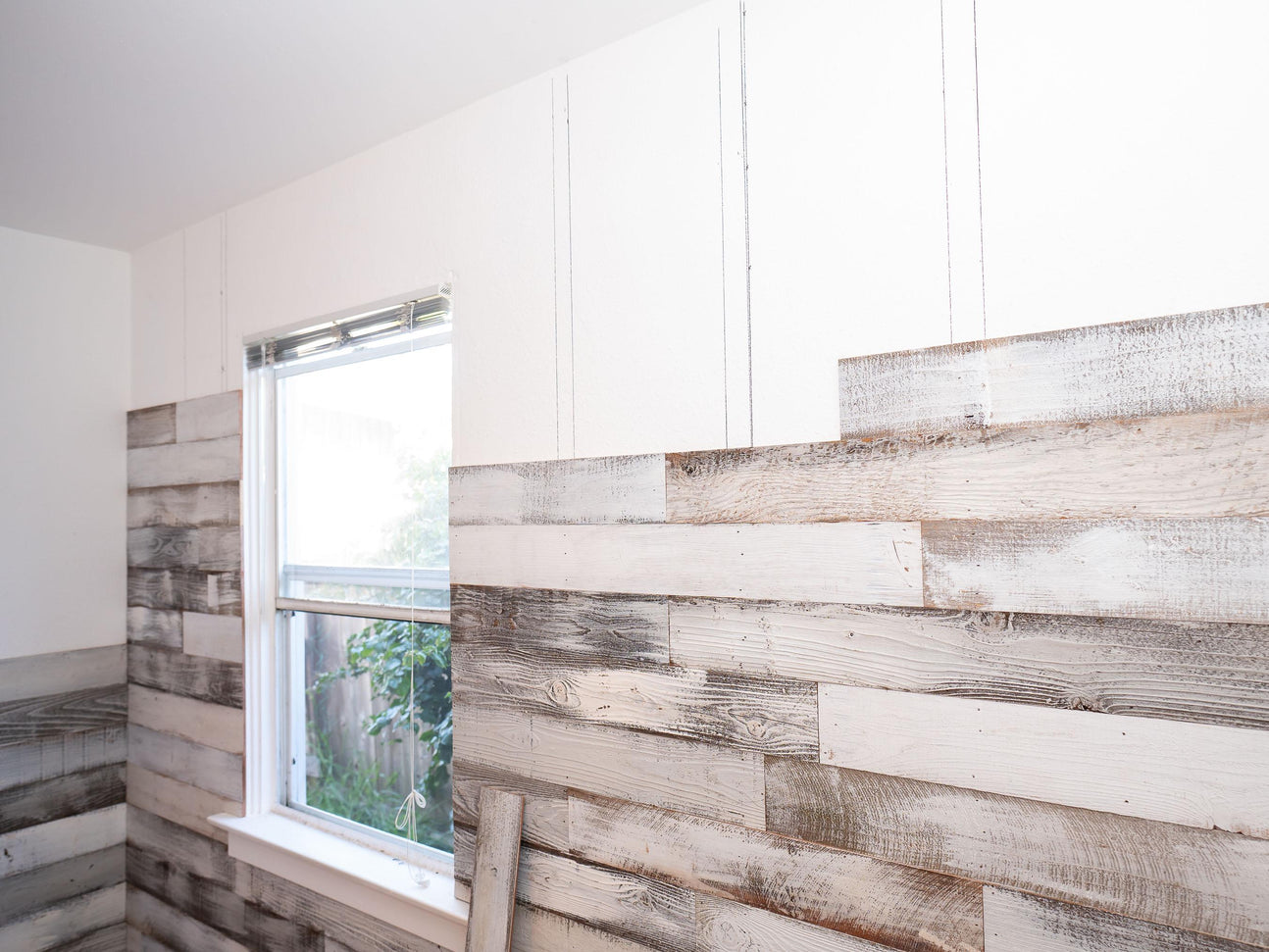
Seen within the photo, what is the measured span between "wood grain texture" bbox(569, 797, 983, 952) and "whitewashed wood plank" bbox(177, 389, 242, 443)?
1.61 m

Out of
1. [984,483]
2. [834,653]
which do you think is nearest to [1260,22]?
[984,483]

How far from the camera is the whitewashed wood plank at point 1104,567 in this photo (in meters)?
1.06

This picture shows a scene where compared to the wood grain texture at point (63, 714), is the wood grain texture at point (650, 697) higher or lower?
higher

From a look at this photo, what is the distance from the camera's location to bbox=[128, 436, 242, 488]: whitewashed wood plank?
2.47 metres

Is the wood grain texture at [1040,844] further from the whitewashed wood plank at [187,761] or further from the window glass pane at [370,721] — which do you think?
the whitewashed wood plank at [187,761]

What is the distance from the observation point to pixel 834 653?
1.36 m

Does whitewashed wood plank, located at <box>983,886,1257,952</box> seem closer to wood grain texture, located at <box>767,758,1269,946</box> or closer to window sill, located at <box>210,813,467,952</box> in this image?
wood grain texture, located at <box>767,758,1269,946</box>

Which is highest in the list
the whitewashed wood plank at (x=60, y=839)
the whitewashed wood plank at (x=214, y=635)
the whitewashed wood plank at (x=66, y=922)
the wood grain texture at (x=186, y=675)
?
the whitewashed wood plank at (x=214, y=635)

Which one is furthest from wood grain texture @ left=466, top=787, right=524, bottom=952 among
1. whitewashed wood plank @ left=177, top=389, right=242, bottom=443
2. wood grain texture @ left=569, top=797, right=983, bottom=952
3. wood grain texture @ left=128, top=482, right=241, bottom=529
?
whitewashed wood plank @ left=177, top=389, right=242, bottom=443

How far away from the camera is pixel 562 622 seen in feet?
5.52

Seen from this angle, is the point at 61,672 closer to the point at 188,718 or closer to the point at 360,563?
the point at 188,718

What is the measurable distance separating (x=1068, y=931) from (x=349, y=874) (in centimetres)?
165

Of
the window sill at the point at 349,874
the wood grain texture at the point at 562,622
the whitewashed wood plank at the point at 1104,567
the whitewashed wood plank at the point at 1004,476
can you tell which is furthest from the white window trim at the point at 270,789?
the whitewashed wood plank at the point at 1104,567

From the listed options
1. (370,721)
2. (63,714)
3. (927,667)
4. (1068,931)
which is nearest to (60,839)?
(63,714)
